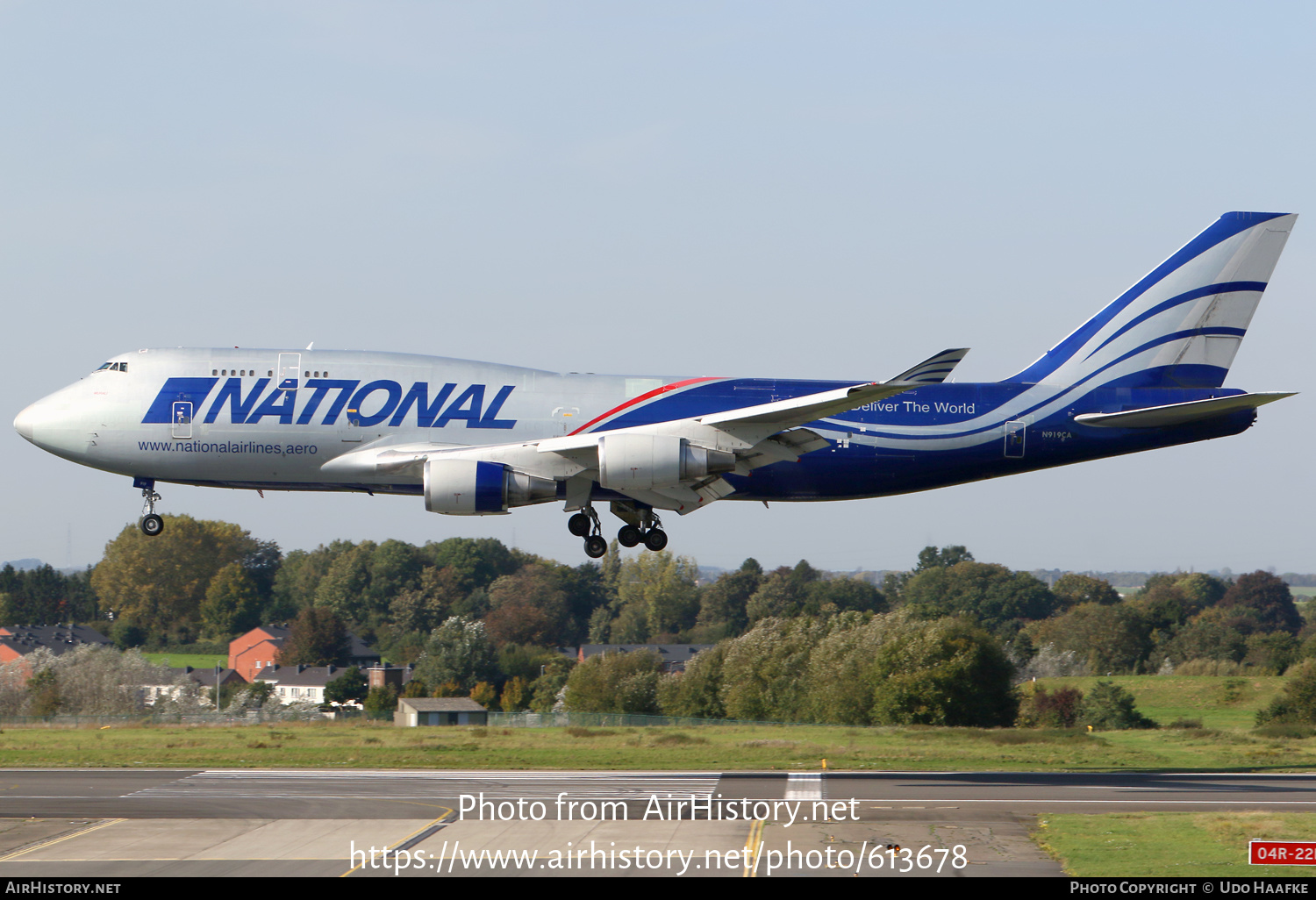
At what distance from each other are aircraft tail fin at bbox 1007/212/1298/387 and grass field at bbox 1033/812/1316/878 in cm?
1535

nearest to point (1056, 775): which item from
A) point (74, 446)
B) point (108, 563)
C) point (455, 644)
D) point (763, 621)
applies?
point (74, 446)

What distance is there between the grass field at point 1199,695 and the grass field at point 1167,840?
142 feet

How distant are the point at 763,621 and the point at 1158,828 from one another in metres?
58.5

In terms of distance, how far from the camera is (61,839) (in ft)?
92.8

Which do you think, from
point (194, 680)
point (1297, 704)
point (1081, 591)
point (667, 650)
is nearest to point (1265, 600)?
point (1081, 591)

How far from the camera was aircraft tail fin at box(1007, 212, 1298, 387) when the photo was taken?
4231 centimetres

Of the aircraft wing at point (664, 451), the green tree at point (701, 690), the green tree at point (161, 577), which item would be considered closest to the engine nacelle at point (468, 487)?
the aircraft wing at point (664, 451)

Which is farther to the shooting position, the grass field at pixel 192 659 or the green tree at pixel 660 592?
the green tree at pixel 660 592

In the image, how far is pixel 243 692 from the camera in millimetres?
98938

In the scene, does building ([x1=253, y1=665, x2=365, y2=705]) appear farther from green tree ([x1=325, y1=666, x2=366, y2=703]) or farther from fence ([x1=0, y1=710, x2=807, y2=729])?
fence ([x1=0, y1=710, x2=807, y2=729])

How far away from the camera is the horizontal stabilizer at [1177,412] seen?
3712 cm

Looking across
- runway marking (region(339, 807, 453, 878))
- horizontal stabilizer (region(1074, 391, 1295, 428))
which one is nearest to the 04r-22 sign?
horizontal stabilizer (region(1074, 391, 1295, 428))

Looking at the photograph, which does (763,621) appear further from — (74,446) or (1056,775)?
(74,446)

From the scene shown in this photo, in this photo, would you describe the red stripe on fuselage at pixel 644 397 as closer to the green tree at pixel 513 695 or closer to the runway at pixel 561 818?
the runway at pixel 561 818
